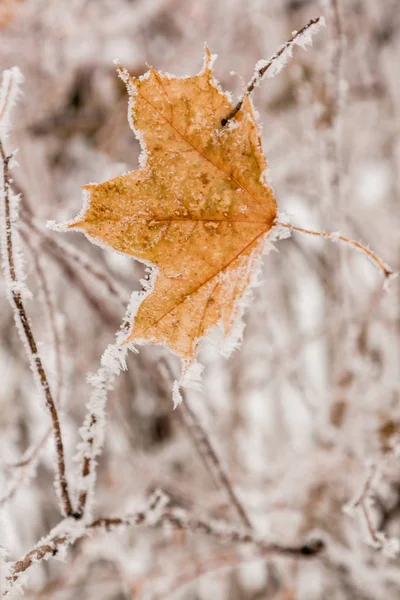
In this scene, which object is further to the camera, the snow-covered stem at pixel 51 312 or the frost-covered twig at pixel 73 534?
the snow-covered stem at pixel 51 312

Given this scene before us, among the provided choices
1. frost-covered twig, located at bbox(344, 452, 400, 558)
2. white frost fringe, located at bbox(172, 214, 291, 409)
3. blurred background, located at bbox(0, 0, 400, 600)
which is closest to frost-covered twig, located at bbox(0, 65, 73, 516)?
white frost fringe, located at bbox(172, 214, 291, 409)

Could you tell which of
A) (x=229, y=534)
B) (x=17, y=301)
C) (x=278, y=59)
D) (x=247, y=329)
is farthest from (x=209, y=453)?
(x=247, y=329)

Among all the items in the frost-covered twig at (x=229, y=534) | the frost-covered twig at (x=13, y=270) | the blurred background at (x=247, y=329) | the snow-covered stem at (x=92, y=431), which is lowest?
the frost-covered twig at (x=229, y=534)

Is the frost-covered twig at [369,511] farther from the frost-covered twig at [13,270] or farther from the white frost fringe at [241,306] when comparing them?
the frost-covered twig at [13,270]

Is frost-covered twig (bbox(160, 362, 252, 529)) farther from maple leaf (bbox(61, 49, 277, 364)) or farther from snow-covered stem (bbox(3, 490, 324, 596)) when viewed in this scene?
maple leaf (bbox(61, 49, 277, 364))

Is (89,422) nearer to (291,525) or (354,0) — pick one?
(291,525)

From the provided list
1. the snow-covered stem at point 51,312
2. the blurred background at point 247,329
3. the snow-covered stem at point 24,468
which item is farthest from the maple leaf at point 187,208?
the blurred background at point 247,329
